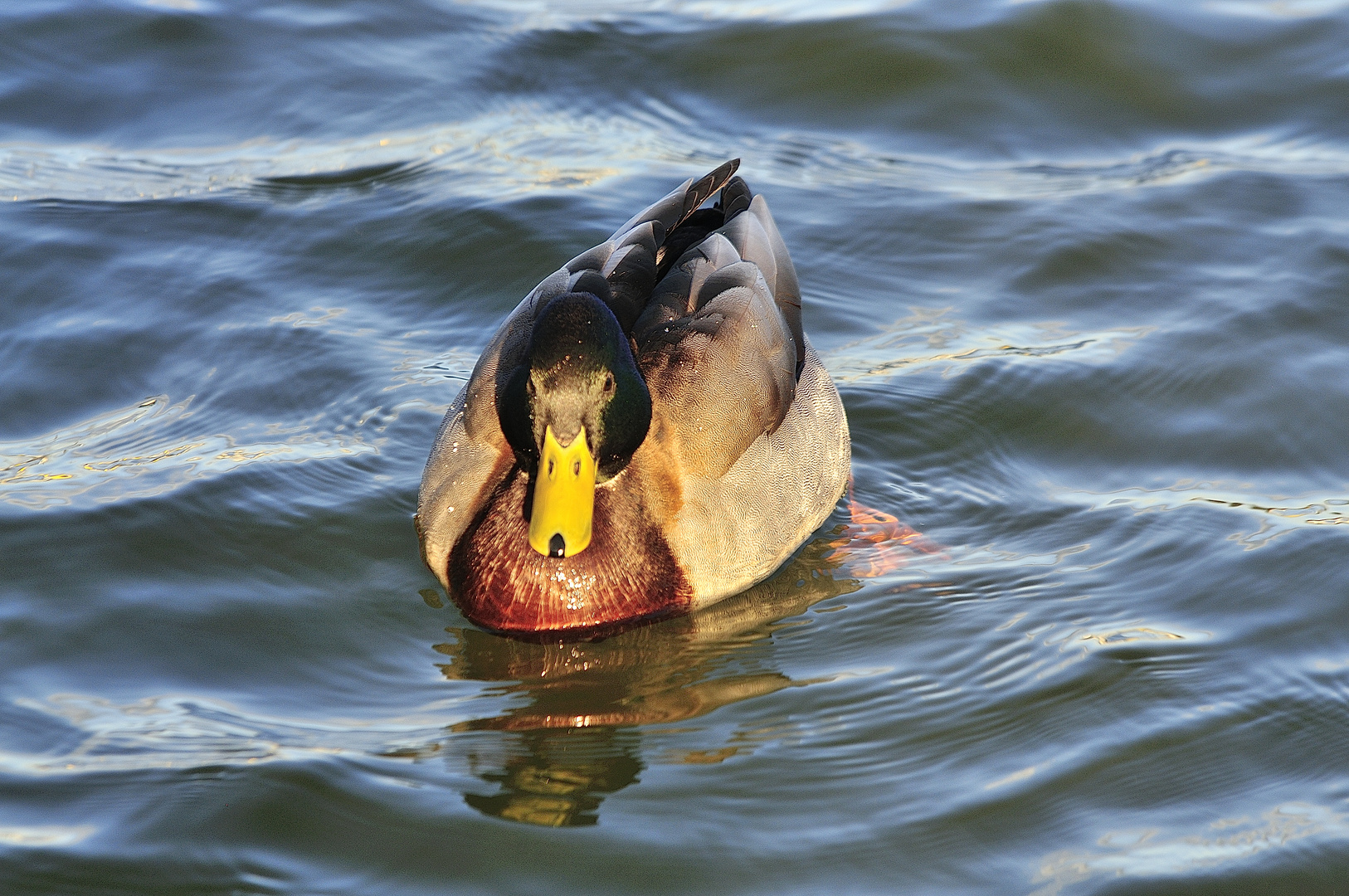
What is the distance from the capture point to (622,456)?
5027mm

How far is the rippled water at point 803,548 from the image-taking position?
4102 millimetres

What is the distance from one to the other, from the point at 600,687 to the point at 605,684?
0.02 meters

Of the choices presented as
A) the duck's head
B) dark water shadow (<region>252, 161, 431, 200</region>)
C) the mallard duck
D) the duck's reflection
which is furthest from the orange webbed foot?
dark water shadow (<region>252, 161, 431, 200</region>)

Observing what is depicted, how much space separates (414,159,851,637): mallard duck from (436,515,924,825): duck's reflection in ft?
0.30

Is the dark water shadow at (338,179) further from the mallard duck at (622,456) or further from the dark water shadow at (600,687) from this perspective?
the dark water shadow at (600,687)

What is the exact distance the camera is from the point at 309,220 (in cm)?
782

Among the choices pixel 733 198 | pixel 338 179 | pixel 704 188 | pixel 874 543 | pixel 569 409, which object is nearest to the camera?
pixel 569 409

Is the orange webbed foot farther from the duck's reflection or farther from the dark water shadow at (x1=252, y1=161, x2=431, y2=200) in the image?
the dark water shadow at (x1=252, y1=161, x2=431, y2=200)

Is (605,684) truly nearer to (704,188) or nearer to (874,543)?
(874,543)

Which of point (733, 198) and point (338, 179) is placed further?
point (338, 179)

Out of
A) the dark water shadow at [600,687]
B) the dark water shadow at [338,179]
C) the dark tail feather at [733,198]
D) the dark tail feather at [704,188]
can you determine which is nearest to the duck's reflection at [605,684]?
the dark water shadow at [600,687]

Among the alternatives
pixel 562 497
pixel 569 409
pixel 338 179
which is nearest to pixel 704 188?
pixel 569 409

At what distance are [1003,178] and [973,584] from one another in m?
3.81

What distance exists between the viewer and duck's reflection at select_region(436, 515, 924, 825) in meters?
4.27
